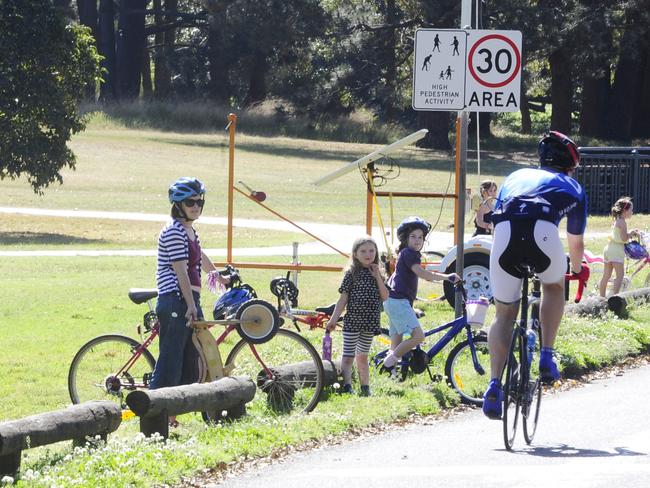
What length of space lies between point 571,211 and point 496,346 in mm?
876

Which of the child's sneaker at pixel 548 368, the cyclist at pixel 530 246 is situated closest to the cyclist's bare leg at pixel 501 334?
the cyclist at pixel 530 246

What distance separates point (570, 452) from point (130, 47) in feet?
204

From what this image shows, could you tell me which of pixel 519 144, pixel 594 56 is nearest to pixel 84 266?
pixel 594 56

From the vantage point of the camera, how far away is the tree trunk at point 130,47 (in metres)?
67.3

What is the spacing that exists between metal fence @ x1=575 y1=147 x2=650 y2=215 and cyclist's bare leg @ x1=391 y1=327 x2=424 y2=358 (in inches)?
803

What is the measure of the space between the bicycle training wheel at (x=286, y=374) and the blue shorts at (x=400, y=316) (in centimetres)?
93

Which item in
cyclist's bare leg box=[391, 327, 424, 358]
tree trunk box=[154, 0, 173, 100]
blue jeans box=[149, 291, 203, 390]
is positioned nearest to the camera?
blue jeans box=[149, 291, 203, 390]

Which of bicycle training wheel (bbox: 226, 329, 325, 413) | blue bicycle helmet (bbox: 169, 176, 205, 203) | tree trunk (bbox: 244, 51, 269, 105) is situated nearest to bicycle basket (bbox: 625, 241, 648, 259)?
bicycle training wheel (bbox: 226, 329, 325, 413)

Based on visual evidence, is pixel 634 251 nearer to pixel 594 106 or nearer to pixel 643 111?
pixel 594 106

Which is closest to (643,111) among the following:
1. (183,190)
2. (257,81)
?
(257,81)

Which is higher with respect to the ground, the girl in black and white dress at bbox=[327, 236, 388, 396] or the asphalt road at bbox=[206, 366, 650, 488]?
the girl in black and white dress at bbox=[327, 236, 388, 396]

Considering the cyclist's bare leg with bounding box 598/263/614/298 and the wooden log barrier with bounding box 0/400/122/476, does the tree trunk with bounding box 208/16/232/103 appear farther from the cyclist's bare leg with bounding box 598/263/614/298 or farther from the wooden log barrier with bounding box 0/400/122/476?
the wooden log barrier with bounding box 0/400/122/476

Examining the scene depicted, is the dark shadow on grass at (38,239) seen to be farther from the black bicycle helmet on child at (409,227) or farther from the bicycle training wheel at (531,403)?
the bicycle training wheel at (531,403)

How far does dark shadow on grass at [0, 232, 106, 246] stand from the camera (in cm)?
2712
